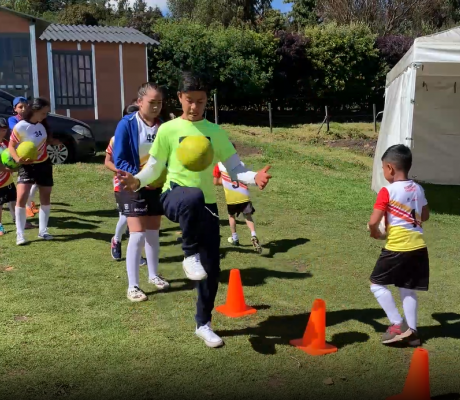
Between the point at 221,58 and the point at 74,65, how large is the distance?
9992mm

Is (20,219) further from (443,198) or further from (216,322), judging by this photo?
(443,198)

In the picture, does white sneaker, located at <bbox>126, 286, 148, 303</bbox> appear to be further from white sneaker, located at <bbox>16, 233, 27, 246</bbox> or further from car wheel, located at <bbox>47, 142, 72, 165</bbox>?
car wheel, located at <bbox>47, 142, 72, 165</bbox>

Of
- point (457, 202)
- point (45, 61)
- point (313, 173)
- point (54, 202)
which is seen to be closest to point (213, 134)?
point (54, 202)

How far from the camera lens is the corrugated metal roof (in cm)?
1856

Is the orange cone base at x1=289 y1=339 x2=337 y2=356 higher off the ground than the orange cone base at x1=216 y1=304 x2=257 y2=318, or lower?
lower

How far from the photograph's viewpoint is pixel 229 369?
4.06 m

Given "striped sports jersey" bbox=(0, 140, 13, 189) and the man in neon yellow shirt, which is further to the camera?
"striped sports jersey" bbox=(0, 140, 13, 189)

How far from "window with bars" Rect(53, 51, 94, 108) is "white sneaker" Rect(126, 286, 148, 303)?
1486cm

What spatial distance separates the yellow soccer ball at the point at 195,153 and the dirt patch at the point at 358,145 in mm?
15073

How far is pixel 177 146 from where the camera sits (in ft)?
14.0

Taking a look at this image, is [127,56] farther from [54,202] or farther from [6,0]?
[6,0]

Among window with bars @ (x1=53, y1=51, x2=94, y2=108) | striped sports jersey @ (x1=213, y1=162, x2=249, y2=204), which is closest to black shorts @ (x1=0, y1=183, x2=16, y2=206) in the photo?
striped sports jersey @ (x1=213, y1=162, x2=249, y2=204)

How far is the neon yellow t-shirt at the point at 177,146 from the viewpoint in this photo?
427 cm

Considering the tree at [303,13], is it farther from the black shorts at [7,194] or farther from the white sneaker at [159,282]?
the white sneaker at [159,282]
